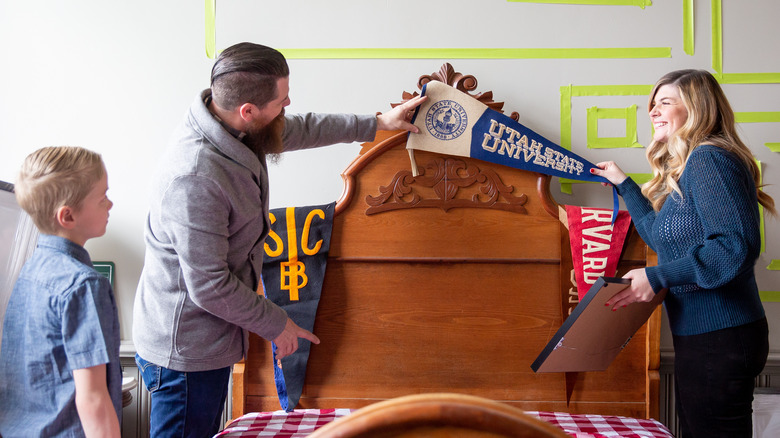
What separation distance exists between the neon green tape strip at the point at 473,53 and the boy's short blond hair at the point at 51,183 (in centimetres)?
101

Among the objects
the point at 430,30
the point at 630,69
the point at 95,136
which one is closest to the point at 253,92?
the point at 430,30

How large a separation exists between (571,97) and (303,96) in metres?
0.91

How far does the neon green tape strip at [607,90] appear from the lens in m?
1.94

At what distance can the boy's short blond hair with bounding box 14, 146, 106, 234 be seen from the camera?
1.06 metres

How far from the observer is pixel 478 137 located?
5.87 ft

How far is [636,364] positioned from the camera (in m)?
1.79

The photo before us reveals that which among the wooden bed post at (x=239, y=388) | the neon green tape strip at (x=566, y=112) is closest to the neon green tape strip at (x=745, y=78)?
the neon green tape strip at (x=566, y=112)

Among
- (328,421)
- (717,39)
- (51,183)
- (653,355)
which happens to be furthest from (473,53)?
(51,183)

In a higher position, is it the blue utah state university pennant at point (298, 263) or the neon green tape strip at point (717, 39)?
the neon green tape strip at point (717, 39)

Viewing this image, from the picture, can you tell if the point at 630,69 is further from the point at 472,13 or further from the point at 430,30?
the point at 430,30

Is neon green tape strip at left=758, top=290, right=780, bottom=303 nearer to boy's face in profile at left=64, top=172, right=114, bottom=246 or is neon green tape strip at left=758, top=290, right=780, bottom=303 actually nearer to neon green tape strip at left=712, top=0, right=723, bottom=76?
neon green tape strip at left=712, top=0, right=723, bottom=76

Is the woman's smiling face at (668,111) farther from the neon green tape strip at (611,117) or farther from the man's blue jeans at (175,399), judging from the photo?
the man's blue jeans at (175,399)

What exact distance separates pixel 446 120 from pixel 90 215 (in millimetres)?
1060

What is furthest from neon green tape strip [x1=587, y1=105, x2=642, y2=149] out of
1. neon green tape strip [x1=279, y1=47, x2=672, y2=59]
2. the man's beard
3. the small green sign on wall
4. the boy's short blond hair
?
the small green sign on wall
